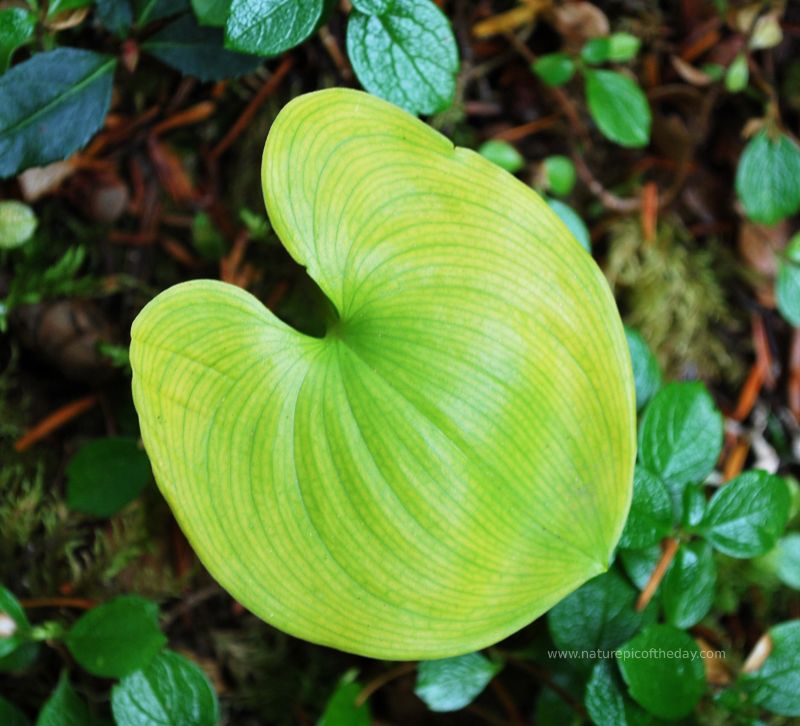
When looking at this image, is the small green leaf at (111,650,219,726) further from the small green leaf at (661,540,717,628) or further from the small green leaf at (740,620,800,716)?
the small green leaf at (740,620,800,716)

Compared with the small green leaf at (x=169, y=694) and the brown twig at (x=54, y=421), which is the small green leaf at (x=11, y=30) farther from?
the small green leaf at (x=169, y=694)

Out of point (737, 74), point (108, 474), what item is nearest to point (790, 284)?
point (737, 74)

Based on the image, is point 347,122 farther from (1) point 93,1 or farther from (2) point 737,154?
(2) point 737,154

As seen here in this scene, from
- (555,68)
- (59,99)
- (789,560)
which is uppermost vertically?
(59,99)

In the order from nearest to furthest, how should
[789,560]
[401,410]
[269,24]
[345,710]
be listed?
[401,410] < [269,24] < [345,710] < [789,560]

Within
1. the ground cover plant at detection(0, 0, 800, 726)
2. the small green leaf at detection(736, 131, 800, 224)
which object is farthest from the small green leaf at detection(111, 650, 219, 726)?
the small green leaf at detection(736, 131, 800, 224)

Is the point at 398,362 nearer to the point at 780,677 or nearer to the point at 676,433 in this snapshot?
the point at 676,433

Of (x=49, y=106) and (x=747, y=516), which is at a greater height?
(x=49, y=106)
